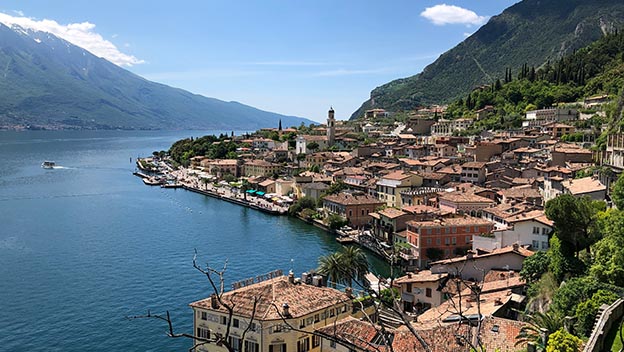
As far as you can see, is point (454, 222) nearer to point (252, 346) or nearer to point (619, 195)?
point (619, 195)

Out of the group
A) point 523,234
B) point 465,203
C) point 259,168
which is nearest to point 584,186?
point 523,234

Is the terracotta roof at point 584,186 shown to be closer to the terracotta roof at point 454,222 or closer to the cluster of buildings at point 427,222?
the cluster of buildings at point 427,222

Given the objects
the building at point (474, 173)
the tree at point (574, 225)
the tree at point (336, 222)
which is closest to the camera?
the tree at point (574, 225)

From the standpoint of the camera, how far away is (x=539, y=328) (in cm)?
1210

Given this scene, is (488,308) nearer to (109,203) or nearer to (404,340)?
(404,340)

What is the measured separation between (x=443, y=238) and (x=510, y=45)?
11507cm

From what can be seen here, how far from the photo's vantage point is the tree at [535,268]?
62.2 ft

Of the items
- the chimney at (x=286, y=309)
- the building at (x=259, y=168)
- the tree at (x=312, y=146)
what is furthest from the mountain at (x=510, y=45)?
the chimney at (x=286, y=309)

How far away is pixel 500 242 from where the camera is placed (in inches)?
1002

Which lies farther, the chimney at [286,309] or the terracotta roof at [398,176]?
the terracotta roof at [398,176]

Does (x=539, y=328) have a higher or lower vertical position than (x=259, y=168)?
lower

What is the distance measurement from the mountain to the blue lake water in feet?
264

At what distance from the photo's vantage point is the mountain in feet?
381

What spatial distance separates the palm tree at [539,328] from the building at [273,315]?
4.21 metres
